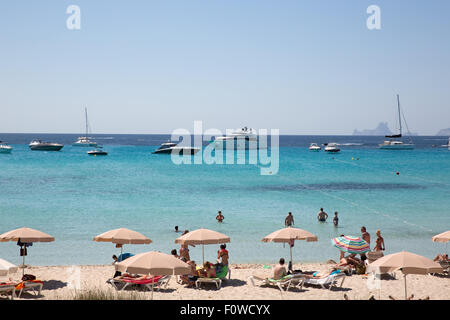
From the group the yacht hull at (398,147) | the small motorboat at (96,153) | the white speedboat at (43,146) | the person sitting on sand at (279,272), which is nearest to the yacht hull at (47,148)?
the white speedboat at (43,146)

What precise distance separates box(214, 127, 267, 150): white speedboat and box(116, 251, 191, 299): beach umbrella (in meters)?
105

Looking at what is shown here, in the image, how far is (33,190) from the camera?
36844 mm

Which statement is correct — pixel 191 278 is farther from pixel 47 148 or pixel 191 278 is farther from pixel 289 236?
pixel 47 148

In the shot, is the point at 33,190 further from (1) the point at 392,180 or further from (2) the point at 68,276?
(1) the point at 392,180

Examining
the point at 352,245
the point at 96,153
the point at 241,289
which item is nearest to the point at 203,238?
the point at 241,289

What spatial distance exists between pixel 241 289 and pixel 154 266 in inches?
124

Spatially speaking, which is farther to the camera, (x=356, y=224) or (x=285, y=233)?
(x=356, y=224)

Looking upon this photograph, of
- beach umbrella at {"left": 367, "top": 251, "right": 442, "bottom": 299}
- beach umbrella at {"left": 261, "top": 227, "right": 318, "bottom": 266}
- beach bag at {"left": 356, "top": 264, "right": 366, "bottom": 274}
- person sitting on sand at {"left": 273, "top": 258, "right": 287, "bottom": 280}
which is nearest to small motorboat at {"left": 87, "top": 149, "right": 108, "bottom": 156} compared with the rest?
beach umbrella at {"left": 261, "top": 227, "right": 318, "bottom": 266}

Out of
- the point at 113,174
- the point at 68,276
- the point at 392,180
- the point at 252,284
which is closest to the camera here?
the point at 252,284

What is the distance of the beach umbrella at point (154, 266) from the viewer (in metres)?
10.5

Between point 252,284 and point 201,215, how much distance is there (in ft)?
46.3

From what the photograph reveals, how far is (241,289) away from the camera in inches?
493
